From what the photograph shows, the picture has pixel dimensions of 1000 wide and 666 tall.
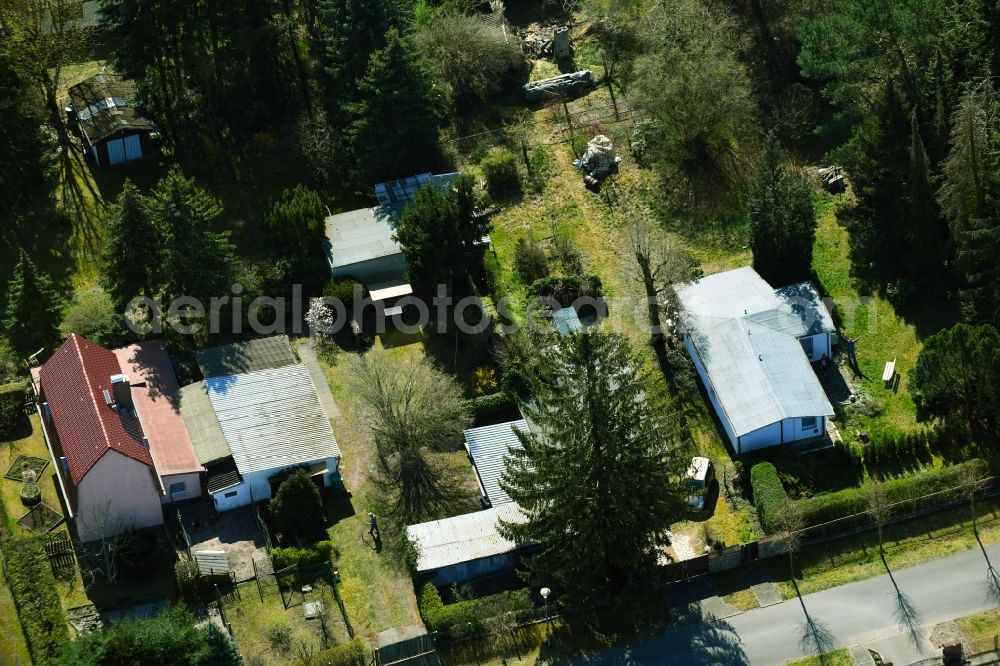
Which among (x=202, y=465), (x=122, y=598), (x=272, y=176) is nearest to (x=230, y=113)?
(x=272, y=176)

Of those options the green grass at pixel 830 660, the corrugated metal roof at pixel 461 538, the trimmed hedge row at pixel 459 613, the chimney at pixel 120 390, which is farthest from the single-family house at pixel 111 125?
the green grass at pixel 830 660

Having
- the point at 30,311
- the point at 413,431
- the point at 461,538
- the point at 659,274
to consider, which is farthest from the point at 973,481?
the point at 30,311

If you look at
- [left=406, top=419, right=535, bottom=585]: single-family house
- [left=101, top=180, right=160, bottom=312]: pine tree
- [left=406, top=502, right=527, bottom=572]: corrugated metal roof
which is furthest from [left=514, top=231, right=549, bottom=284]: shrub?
[left=101, top=180, right=160, bottom=312]: pine tree

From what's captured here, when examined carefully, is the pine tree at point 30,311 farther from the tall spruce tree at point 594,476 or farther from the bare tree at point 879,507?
the bare tree at point 879,507

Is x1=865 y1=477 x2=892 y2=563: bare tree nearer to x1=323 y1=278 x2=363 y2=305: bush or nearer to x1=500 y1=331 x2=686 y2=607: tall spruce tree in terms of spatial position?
x1=500 y1=331 x2=686 y2=607: tall spruce tree

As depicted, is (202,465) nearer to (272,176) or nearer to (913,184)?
(272,176)

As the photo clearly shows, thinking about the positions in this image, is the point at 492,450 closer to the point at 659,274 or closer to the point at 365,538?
the point at 365,538

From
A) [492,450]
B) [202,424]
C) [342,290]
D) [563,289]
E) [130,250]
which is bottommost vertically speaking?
[492,450]
